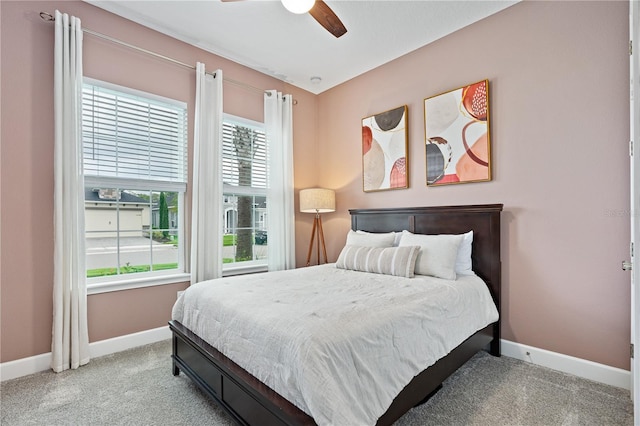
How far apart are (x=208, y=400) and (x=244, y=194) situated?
2300 millimetres

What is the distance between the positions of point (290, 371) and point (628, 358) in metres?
2.37

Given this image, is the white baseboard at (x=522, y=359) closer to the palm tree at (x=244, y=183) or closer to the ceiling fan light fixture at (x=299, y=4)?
the palm tree at (x=244, y=183)

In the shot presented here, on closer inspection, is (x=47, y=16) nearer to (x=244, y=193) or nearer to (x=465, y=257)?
(x=244, y=193)

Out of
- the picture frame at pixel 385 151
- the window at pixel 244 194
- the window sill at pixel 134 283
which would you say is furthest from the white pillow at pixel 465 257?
the window sill at pixel 134 283

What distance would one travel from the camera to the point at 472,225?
2752 mm

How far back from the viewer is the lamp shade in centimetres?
376

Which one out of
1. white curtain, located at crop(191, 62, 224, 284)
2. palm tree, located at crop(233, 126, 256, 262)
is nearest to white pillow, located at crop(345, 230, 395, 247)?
palm tree, located at crop(233, 126, 256, 262)

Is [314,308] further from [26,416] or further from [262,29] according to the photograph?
[262,29]

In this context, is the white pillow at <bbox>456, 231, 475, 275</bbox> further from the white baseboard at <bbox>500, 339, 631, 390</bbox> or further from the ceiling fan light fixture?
the ceiling fan light fixture

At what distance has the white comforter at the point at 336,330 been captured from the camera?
1.28 m

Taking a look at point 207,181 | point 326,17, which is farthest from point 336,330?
point 207,181

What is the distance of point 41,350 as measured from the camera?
2.38 m

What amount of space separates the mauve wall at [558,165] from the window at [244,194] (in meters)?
2.17

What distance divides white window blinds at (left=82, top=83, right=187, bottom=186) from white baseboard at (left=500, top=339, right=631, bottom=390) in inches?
135
